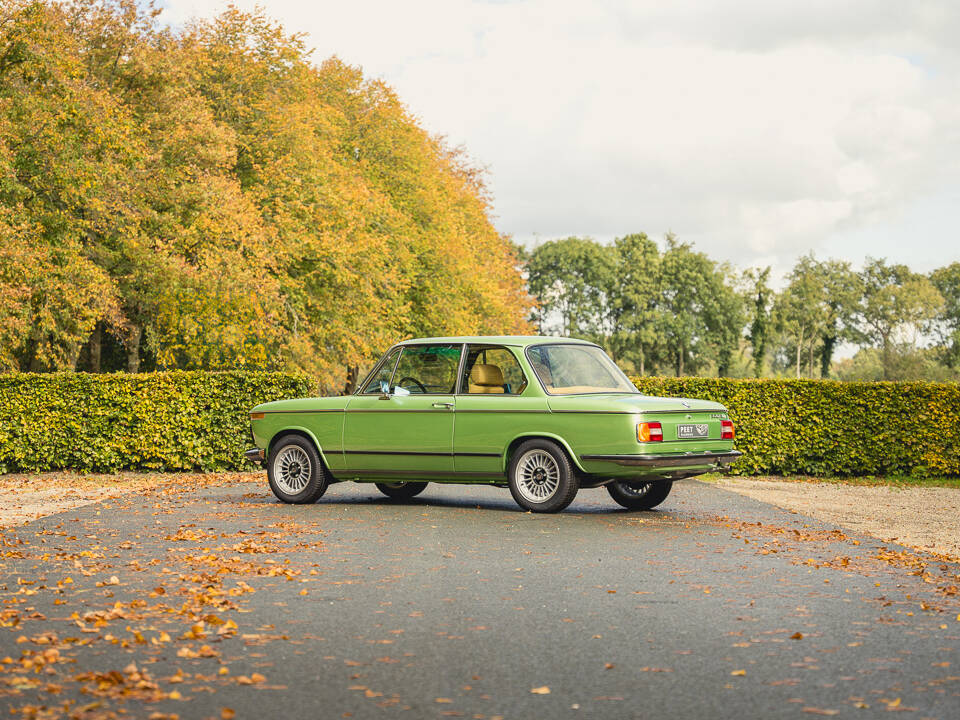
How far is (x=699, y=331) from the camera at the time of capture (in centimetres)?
8550

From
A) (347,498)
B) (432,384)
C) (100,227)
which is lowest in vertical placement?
(347,498)

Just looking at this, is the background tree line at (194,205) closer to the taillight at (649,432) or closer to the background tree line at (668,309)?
the taillight at (649,432)

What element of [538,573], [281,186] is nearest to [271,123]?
[281,186]

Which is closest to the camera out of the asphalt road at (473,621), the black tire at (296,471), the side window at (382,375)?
the asphalt road at (473,621)

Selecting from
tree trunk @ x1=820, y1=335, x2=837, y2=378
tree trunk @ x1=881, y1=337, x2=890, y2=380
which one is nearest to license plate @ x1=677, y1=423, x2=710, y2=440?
tree trunk @ x1=881, y1=337, x2=890, y2=380

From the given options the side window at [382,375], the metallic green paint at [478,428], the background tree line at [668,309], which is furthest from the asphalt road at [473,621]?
the background tree line at [668,309]

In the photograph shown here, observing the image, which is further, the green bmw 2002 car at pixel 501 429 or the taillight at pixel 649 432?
the green bmw 2002 car at pixel 501 429

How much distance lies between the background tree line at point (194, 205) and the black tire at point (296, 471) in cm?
1162

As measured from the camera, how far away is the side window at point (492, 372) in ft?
42.5

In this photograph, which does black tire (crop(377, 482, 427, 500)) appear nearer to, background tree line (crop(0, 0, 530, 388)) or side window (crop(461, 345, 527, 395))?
side window (crop(461, 345, 527, 395))

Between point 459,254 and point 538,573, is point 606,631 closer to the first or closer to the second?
point 538,573

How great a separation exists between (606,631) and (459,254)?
39.5m

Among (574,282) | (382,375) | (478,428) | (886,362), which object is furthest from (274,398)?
(886,362)

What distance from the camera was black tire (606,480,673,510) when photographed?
44.7ft
